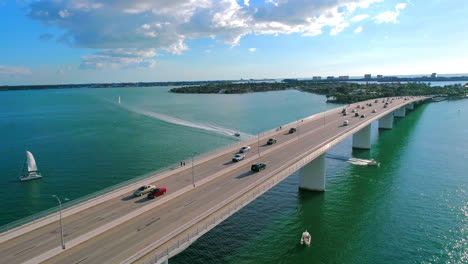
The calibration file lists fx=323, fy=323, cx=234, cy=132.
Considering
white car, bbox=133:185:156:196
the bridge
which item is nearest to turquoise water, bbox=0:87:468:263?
the bridge

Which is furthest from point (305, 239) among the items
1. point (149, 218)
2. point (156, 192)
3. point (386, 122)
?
point (386, 122)

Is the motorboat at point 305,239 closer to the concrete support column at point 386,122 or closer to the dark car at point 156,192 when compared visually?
the dark car at point 156,192

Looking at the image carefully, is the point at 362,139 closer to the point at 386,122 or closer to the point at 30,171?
the point at 386,122

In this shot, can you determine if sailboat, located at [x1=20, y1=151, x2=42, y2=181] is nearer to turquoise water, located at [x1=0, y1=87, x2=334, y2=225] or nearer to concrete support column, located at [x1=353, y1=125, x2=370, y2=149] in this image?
turquoise water, located at [x1=0, y1=87, x2=334, y2=225]

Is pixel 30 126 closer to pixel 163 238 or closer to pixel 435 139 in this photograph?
pixel 163 238

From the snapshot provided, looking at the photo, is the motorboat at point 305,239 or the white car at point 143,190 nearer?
the white car at point 143,190

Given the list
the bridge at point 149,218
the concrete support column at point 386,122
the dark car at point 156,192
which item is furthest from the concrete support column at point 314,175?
the concrete support column at point 386,122

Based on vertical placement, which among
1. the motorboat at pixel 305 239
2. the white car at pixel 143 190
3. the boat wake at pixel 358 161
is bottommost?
the motorboat at pixel 305 239

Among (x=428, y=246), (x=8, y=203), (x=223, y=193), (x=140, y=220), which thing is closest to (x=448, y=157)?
(x=428, y=246)
